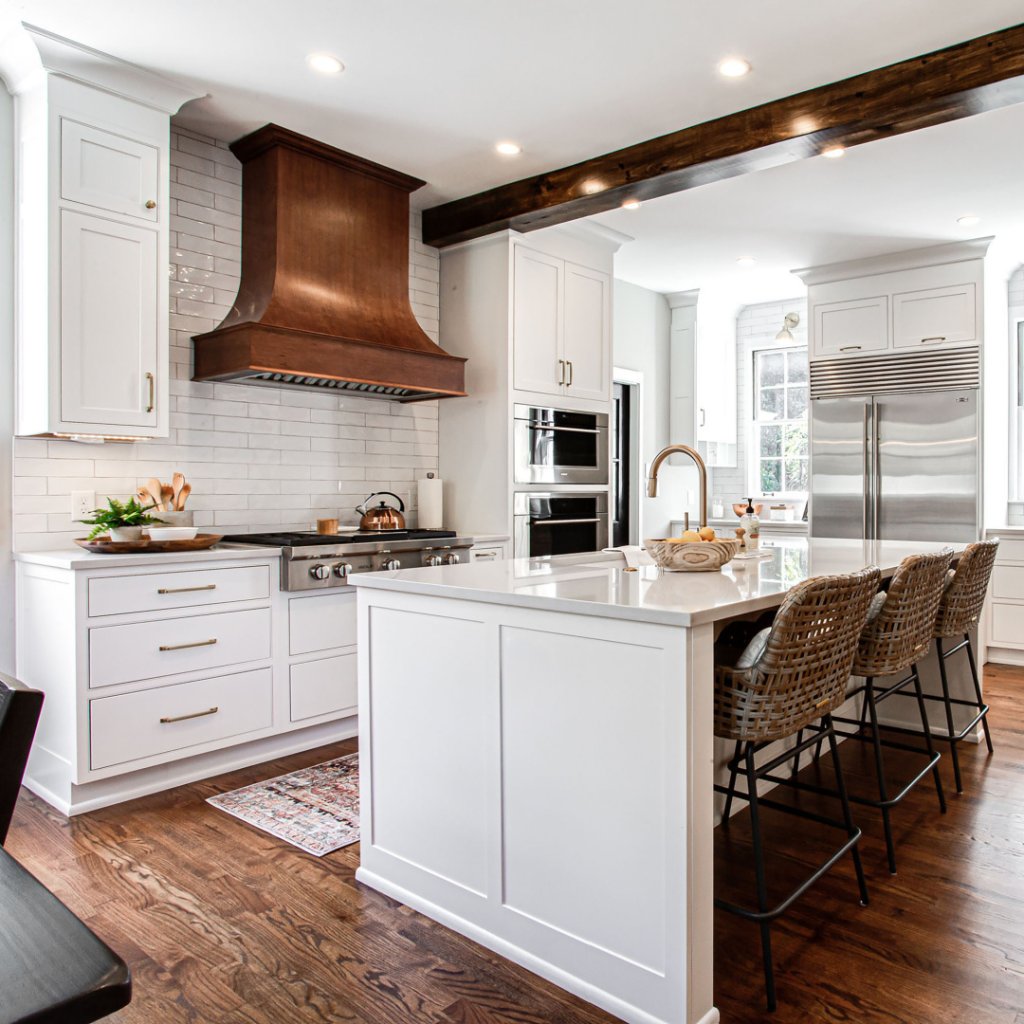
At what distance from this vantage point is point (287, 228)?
3773 mm

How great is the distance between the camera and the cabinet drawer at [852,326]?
564 centimetres

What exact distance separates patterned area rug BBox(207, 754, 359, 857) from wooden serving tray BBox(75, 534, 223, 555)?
0.94 m

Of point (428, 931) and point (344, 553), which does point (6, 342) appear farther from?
point (428, 931)

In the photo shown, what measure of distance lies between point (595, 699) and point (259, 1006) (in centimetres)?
99

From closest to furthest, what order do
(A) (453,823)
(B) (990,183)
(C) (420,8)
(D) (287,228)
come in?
(A) (453,823), (C) (420,8), (D) (287,228), (B) (990,183)

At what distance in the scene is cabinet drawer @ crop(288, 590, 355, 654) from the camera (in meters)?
3.50

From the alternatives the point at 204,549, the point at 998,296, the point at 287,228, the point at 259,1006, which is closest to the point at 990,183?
the point at 998,296

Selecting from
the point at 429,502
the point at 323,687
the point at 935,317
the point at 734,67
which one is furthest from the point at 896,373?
the point at 323,687

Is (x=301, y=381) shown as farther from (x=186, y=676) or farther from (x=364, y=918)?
(x=364, y=918)

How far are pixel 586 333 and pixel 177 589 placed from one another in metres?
2.93

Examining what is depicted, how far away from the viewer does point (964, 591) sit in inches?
120

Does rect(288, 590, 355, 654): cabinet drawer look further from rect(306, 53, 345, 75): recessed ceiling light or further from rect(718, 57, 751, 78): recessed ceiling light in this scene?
rect(718, 57, 751, 78): recessed ceiling light

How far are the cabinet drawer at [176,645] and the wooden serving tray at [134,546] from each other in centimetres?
26

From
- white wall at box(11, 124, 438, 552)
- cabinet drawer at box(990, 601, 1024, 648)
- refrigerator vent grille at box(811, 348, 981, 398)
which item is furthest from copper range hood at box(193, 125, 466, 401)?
cabinet drawer at box(990, 601, 1024, 648)
